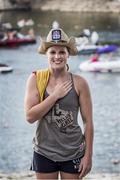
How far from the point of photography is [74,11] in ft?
234

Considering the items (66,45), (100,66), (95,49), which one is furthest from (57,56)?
(95,49)

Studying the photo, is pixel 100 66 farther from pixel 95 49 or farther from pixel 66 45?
pixel 66 45

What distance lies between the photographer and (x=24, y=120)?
51.0 ft

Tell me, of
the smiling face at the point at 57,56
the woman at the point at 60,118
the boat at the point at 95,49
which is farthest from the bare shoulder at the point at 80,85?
the boat at the point at 95,49

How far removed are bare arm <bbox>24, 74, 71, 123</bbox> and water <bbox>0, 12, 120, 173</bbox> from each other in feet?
17.8

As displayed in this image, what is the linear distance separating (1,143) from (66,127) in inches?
342

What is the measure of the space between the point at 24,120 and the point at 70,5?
58.6 meters

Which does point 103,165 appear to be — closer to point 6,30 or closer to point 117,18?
point 6,30

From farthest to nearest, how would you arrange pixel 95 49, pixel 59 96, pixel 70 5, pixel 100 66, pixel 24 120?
pixel 70 5, pixel 95 49, pixel 100 66, pixel 24 120, pixel 59 96

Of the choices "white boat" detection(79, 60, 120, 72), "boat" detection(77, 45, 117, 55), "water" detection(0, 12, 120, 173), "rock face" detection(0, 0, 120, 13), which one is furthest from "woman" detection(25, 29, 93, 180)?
"rock face" detection(0, 0, 120, 13)

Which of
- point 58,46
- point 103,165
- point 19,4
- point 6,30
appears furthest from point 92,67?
point 19,4

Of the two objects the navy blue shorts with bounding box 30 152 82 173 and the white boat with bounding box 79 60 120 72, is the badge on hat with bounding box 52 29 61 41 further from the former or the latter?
the white boat with bounding box 79 60 120 72

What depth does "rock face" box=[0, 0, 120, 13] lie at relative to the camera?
7162cm

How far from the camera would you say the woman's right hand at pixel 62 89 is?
13.2 feet
